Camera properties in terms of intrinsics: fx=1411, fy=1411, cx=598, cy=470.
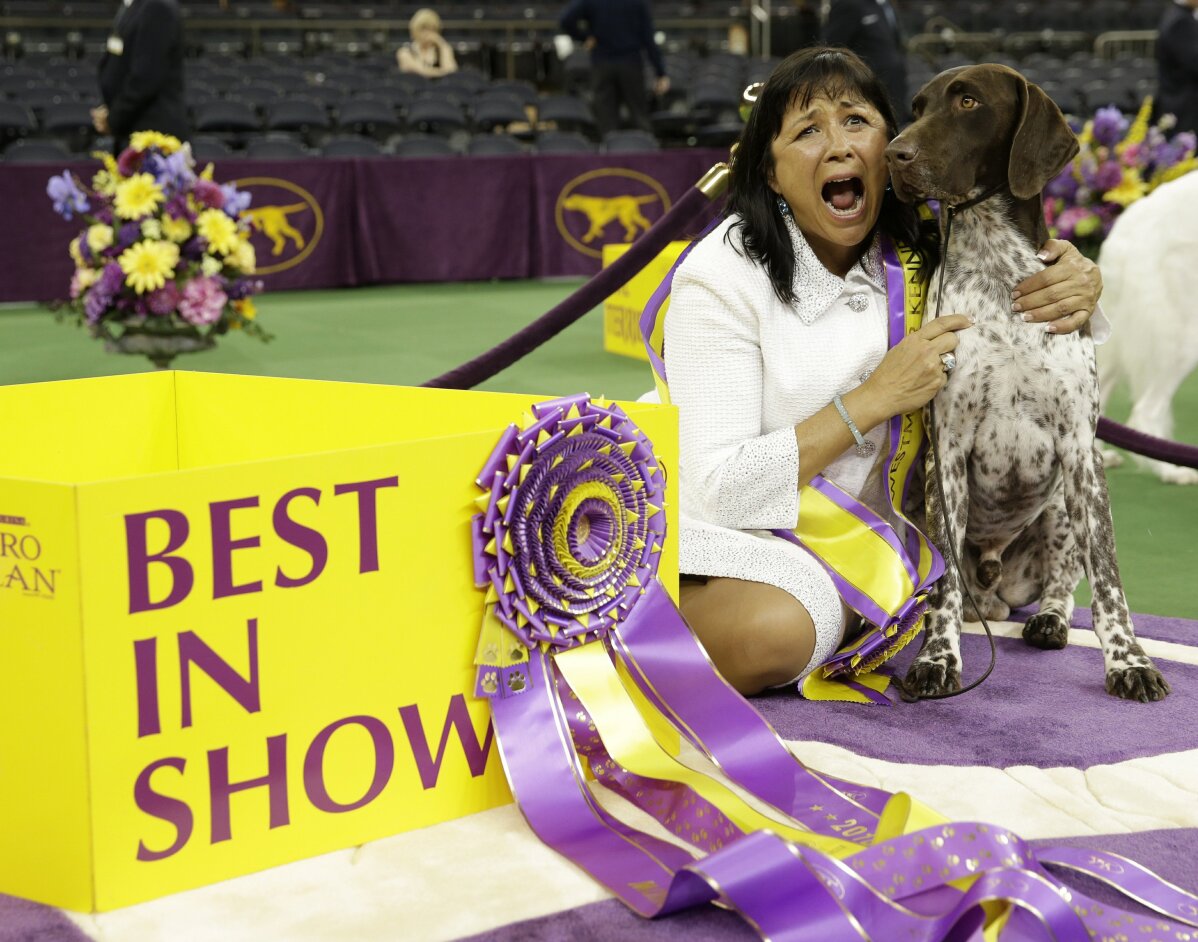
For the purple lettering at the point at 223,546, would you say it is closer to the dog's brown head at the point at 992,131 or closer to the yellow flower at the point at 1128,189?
the dog's brown head at the point at 992,131

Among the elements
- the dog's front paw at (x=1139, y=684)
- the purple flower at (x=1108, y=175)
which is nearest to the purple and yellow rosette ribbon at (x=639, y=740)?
the dog's front paw at (x=1139, y=684)

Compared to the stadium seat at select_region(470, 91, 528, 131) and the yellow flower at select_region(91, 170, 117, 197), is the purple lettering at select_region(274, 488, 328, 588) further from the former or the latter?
the stadium seat at select_region(470, 91, 528, 131)

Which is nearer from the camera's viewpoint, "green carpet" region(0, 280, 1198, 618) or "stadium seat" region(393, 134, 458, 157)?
"green carpet" region(0, 280, 1198, 618)

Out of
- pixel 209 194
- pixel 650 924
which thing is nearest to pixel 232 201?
pixel 209 194

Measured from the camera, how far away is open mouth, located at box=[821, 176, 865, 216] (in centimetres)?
252

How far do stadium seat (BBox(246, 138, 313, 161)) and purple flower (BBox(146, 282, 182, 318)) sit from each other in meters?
4.44

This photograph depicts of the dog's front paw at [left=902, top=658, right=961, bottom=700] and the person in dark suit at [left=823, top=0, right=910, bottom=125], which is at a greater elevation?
the person in dark suit at [left=823, top=0, right=910, bottom=125]

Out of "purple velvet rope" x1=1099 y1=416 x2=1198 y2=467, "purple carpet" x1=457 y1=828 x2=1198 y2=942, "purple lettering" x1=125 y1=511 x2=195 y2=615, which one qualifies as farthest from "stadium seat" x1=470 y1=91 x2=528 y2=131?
"purple carpet" x1=457 y1=828 x2=1198 y2=942

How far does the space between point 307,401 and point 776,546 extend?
878 mm

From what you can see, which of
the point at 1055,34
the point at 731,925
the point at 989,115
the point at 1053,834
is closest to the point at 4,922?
the point at 731,925

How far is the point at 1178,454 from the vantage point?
349 cm

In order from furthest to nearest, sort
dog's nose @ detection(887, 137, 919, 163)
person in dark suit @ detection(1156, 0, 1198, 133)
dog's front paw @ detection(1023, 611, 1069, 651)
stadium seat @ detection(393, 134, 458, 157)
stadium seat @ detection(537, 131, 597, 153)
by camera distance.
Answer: stadium seat @ detection(537, 131, 597, 153) → stadium seat @ detection(393, 134, 458, 157) → person in dark suit @ detection(1156, 0, 1198, 133) → dog's front paw @ detection(1023, 611, 1069, 651) → dog's nose @ detection(887, 137, 919, 163)

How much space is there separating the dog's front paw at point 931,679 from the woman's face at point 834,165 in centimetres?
79

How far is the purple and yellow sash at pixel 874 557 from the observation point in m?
2.55
